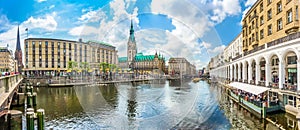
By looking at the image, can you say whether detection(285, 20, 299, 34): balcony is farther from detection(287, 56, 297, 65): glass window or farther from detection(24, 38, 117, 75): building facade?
detection(24, 38, 117, 75): building facade

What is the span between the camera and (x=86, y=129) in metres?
17.2

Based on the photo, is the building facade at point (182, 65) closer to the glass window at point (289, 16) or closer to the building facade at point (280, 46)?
the building facade at point (280, 46)

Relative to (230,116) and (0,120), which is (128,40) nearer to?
(0,120)

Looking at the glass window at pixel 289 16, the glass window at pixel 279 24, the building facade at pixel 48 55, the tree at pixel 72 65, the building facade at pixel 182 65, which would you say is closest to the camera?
the building facade at pixel 182 65

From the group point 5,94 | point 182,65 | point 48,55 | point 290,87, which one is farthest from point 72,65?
point 290,87

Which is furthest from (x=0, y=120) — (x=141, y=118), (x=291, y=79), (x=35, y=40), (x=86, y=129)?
(x=35, y=40)

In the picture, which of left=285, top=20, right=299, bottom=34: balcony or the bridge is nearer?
the bridge

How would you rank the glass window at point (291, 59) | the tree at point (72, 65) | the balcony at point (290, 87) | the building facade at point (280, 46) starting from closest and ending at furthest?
the balcony at point (290, 87), the building facade at point (280, 46), the glass window at point (291, 59), the tree at point (72, 65)

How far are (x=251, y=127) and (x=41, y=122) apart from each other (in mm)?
16936

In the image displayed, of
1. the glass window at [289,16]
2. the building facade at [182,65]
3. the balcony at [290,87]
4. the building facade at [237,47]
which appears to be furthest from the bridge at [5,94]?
the building facade at [237,47]

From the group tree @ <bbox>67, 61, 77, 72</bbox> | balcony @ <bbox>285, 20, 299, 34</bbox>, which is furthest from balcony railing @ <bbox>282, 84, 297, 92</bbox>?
tree @ <bbox>67, 61, 77, 72</bbox>

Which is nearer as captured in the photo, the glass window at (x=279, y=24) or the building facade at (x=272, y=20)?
the building facade at (x=272, y=20)

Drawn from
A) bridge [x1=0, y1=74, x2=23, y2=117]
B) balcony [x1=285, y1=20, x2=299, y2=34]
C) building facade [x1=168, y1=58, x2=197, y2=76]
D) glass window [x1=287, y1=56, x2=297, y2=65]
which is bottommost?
bridge [x1=0, y1=74, x2=23, y2=117]

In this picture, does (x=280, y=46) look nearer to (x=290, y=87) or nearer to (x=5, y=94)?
(x=290, y=87)
